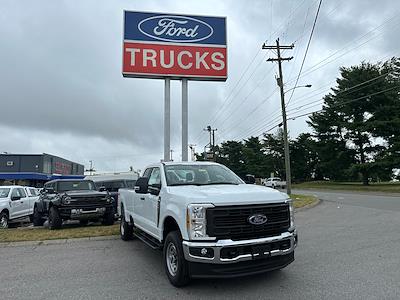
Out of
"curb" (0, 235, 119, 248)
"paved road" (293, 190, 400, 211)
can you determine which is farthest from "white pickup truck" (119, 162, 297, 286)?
"paved road" (293, 190, 400, 211)

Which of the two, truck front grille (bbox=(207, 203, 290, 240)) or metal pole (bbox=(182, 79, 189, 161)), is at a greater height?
metal pole (bbox=(182, 79, 189, 161))

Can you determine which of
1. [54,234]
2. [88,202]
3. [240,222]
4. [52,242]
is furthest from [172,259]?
[88,202]

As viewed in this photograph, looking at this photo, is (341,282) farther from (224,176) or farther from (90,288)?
(90,288)

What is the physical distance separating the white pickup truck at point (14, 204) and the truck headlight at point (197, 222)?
11.4m

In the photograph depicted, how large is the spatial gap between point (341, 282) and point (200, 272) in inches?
85.0

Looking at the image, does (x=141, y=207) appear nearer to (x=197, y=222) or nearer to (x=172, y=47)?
(x=197, y=222)

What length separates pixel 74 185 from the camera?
13.4 m

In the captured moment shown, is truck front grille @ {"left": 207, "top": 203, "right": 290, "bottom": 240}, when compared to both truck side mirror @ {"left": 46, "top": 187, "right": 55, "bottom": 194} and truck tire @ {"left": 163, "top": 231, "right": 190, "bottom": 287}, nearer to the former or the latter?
truck tire @ {"left": 163, "top": 231, "right": 190, "bottom": 287}

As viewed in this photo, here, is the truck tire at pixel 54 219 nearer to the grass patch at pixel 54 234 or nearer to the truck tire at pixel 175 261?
the grass patch at pixel 54 234

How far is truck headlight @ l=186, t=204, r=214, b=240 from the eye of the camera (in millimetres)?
5078

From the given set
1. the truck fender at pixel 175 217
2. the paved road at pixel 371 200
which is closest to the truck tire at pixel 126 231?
the truck fender at pixel 175 217

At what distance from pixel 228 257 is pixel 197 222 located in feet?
2.07

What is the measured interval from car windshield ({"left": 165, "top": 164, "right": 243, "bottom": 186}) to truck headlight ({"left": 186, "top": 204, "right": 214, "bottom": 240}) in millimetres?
1490

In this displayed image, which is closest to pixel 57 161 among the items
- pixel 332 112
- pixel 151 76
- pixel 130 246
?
pixel 332 112
